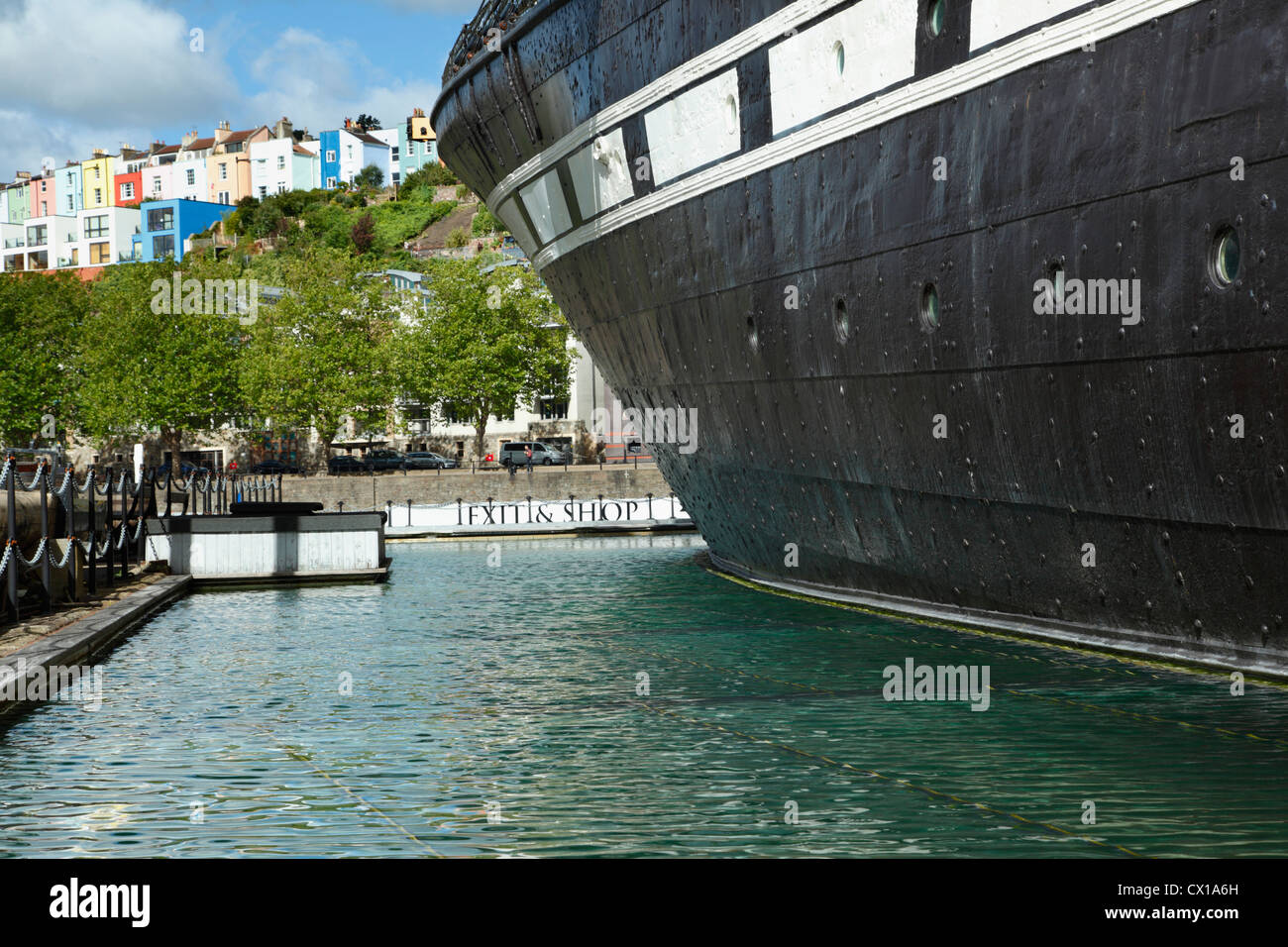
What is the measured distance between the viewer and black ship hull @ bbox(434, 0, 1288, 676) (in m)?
8.16

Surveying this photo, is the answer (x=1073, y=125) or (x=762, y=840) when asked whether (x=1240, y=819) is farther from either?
(x=1073, y=125)

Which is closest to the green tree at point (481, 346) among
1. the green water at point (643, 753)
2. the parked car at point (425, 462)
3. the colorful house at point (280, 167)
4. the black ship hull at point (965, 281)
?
the parked car at point (425, 462)

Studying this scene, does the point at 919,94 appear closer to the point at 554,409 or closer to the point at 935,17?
the point at 935,17

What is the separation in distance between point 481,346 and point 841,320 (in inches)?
2139

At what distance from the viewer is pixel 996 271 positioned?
32.2 feet

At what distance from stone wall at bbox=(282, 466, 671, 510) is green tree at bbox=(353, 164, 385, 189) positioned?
96.1 meters

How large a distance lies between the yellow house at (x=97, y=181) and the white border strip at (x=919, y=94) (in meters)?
146

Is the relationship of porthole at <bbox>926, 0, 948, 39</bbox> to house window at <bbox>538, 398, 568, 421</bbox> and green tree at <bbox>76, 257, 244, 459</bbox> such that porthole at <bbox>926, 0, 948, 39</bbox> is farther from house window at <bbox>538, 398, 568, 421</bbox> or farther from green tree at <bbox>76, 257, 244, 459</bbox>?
house window at <bbox>538, 398, 568, 421</bbox>

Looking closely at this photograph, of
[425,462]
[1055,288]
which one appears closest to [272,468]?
[425,462]

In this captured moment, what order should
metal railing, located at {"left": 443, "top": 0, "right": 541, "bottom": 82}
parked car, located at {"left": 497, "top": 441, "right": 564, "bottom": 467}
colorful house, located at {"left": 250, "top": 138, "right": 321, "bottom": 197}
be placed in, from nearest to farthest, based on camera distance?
metal railing, located at {"left": 443, "top": 0, "right": 541, "bottom": 82}
parked car, located at {"left": 497, "top": 441, "right": 564, "bottom": 467}
colorful house, located at {"left": 250, "top": 138, "right": 321, "bottom": 197}

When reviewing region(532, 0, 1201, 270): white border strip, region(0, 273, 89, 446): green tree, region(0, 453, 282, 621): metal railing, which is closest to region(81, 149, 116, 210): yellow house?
region(0, 273, 89, 446): green tree

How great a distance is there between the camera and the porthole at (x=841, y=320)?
11664 millimetres
